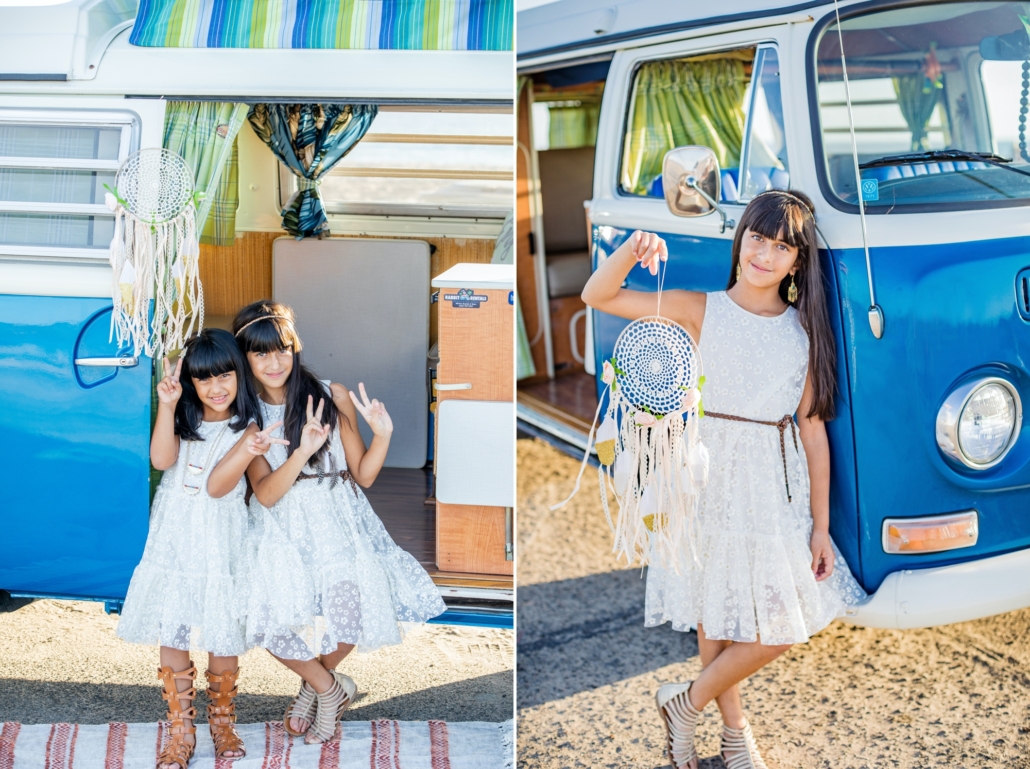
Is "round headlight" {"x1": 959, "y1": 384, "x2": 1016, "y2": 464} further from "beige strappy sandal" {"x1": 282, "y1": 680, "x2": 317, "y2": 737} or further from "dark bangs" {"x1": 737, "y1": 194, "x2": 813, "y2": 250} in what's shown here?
"beige strappy sandal" {"x1": 282, "y1": 680, "x2": 317, "y2": 737}

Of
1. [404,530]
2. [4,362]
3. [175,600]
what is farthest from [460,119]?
[175,600]

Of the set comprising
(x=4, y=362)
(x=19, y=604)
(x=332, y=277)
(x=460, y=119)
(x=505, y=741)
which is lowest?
(x=505, y=741)

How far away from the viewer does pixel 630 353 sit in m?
2.50

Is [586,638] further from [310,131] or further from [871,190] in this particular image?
[310,131]

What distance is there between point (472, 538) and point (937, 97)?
2.20 meters

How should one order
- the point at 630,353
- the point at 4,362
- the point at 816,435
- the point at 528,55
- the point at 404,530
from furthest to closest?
the point at 528,55 → the point at 404,530 → the point at 4,362 → the point at 816,435 → the point at 630,353

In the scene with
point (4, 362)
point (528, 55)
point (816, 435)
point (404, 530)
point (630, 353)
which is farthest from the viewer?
point (528, 55)

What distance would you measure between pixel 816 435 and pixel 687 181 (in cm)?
78

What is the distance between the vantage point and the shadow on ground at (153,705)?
3252 mm

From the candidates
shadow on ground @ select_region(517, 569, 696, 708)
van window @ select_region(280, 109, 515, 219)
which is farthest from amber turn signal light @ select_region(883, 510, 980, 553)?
van window @ select_region(280, 109, 515, 219)

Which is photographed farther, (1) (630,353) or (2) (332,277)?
(2) (332,277)

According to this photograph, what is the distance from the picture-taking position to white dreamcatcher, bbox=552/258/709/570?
8.16ft

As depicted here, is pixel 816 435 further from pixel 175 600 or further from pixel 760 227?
pixel 175 600

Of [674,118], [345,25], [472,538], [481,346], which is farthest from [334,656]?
[674,118]
